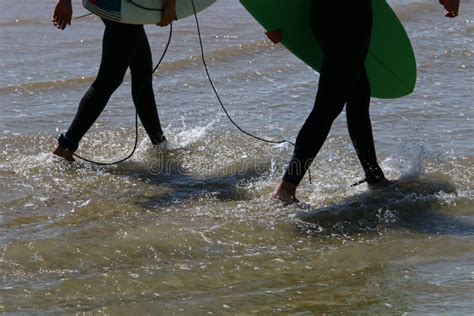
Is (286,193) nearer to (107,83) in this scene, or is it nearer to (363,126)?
(363,126)

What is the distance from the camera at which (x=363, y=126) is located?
20.3 ft

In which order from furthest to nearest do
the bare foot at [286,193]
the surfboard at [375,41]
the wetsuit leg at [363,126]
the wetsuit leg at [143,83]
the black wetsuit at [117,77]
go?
the wetsuit leg at [143,83] < the black wetsuit at [117,77] < the surfboard at [375,41] < the wetsuit leg at [363,126] < the bare foot at [286,193]

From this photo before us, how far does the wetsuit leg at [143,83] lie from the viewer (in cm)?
682

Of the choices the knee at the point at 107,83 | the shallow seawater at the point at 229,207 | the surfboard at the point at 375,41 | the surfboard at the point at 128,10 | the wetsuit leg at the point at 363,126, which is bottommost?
the shallow seawater at the point at 229,207

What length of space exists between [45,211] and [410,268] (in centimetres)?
202

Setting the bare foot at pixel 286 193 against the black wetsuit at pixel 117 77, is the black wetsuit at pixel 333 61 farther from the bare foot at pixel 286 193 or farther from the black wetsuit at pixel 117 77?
the black wetsuit at pixel 117 77

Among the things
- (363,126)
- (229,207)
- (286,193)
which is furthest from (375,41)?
(229,207)

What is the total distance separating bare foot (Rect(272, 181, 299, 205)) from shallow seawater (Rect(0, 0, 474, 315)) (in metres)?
0.05

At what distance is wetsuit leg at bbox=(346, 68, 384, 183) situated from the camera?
613 centimetres

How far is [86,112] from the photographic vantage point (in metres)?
6.69

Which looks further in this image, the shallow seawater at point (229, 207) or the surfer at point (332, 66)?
the surfer at point (332, 66)

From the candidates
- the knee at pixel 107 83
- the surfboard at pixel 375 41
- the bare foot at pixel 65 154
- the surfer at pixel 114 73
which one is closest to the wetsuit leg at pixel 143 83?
the surfer at pixel 114 73

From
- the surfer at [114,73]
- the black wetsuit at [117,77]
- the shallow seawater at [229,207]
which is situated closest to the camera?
the shallow seawater at [229,207]

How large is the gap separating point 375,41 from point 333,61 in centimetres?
76
